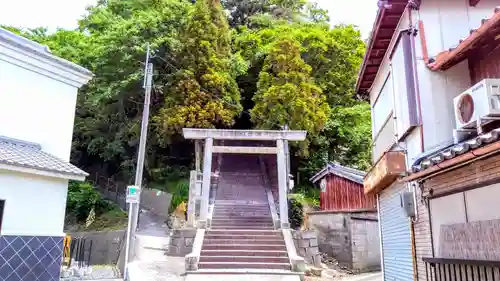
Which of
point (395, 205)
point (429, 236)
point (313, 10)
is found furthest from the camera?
point (313, 10)

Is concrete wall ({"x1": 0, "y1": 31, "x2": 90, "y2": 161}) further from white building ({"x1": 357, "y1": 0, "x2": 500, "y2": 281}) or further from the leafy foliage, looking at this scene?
the leafy foliage

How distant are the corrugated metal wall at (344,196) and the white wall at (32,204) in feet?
42.6

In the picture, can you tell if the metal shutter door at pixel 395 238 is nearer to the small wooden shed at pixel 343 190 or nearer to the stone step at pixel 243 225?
the stone step at pixel 243 225

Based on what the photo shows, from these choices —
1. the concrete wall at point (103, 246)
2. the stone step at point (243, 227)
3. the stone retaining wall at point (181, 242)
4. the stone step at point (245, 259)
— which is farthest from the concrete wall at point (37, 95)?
the concrete wall at point (103, 246)

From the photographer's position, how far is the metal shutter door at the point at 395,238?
756 centimetres

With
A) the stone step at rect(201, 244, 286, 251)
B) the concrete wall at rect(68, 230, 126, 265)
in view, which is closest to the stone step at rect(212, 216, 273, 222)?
the stone step at rect(201, 244, 286, 251)

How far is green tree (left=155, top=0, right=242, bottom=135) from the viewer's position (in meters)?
21.4

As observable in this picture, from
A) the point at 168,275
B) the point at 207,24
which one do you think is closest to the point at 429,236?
the point at 168,275

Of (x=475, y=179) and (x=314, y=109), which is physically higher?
(x=314, y=109)

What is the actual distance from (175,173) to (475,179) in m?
21.8

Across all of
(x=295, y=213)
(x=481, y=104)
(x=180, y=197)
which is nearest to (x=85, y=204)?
(x=180, y=197)

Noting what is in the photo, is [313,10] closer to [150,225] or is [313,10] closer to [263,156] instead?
[263,156]

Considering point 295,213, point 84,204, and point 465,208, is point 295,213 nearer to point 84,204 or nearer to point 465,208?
point 84,204

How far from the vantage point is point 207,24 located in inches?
933
